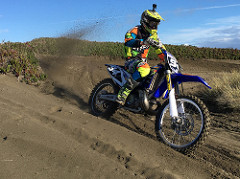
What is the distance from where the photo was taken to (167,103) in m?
4.22

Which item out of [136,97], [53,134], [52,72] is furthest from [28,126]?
[52,72]

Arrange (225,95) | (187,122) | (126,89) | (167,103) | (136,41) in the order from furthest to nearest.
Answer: (225,95) < (126,89) < (136,41) < (167,103) < (187,122)

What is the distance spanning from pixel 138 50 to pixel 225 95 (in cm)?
357

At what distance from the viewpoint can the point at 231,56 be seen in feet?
58.7

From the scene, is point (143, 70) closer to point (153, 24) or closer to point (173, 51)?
point (153, 24)

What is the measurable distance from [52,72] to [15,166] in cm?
709

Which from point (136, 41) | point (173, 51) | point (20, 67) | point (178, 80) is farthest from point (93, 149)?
point (173, 51)

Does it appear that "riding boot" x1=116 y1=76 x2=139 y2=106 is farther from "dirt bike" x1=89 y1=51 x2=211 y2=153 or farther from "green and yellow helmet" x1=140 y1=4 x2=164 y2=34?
"green and yellow helmet" x1=140 y1=4 x2=164 y2=34

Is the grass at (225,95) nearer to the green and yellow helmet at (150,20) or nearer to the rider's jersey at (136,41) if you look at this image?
the rider's jersey at (136,41)

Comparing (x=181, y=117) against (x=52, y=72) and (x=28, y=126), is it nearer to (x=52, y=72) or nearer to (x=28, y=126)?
(x=28, y=126)

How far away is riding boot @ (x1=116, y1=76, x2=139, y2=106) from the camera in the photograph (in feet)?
16.6

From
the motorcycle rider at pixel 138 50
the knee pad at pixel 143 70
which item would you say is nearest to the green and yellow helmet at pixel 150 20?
the motorcycle rider at pixel 138 50

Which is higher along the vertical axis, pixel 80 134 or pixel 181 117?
pixel 181 117

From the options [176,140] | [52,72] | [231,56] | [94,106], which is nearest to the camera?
[176,140]
